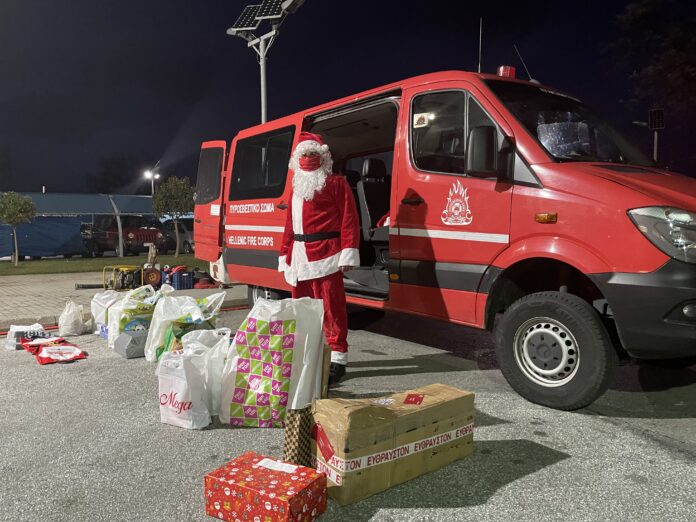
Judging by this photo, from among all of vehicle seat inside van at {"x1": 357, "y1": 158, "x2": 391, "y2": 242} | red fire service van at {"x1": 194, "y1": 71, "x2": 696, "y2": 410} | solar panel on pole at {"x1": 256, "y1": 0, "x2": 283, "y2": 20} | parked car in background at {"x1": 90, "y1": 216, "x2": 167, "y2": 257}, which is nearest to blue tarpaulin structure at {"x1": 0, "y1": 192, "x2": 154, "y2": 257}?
parked car in background at {"x1": 90, "y1": 216, "x2": 167, "y2": 257}

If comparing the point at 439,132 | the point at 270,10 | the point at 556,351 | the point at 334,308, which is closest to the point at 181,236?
the point at 270,10

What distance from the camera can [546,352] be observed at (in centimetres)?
357

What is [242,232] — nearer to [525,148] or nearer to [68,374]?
[68,374]

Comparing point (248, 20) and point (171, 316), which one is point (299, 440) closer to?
point (171, 316)

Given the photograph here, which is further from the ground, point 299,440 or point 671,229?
point 671,229

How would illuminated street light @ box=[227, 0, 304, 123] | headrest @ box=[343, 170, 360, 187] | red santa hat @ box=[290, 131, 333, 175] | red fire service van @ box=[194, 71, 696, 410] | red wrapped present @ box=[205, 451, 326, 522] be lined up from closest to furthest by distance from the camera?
red wrapped present @ box=[205, 451, 326, 522] → red fire service van @ box=[194, 71, 696, 410] → red santa hat @ box=[290, 131, 333, 175] → headrest @ box=[343, 170, 360, 187] → illuminated street light @ box=[227, 0, 304, 123]

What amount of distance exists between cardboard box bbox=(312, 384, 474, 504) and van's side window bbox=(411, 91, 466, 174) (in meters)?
1.87

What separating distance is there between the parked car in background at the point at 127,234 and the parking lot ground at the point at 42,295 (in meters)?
9.52

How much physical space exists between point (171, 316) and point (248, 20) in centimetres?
1233

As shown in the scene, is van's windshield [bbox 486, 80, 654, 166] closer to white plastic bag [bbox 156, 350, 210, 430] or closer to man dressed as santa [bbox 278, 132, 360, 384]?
man dressed as santa [bbox 278, 132, 360, 384]

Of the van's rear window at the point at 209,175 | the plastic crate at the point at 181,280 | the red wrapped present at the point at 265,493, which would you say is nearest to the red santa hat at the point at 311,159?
the red wrapped present at the point at 265,493

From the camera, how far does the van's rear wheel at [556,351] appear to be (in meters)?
3.35

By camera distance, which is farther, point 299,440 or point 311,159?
point 311,159

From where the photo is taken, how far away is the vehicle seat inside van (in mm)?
5750
